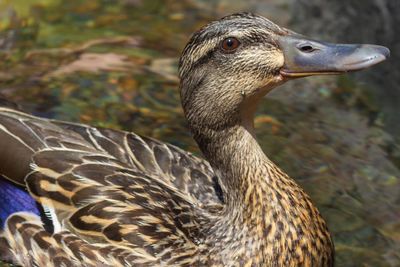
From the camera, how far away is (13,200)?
7.00m

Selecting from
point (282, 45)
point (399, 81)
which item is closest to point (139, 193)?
point (282, 45)

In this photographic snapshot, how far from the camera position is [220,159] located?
6465 millimetres

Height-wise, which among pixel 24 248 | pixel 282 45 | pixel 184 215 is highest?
pixel 282 45

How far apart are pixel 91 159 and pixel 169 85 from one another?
2561mm

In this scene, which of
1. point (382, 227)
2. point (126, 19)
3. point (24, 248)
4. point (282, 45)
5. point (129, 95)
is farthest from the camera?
point (126, 19)

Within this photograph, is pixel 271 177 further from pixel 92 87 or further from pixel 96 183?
pixel 92 87

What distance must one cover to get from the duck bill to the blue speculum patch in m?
2.09

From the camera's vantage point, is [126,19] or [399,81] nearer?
[399,81]

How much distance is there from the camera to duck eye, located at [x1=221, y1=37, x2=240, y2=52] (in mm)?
6078

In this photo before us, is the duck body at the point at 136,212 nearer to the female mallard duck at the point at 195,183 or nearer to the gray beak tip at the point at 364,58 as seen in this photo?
the female mallard duck at the point at 195,183

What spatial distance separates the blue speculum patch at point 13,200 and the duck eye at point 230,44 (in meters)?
1.82

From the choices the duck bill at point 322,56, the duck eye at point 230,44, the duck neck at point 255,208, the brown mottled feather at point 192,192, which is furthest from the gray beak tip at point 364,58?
the duck neck at point 255,208

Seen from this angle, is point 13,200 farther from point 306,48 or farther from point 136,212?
point 306,48

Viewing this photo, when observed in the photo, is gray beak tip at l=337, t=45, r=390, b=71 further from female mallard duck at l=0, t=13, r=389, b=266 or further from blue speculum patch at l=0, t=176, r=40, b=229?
blue speculum patch at l=0, t=176, r=40, b=229
